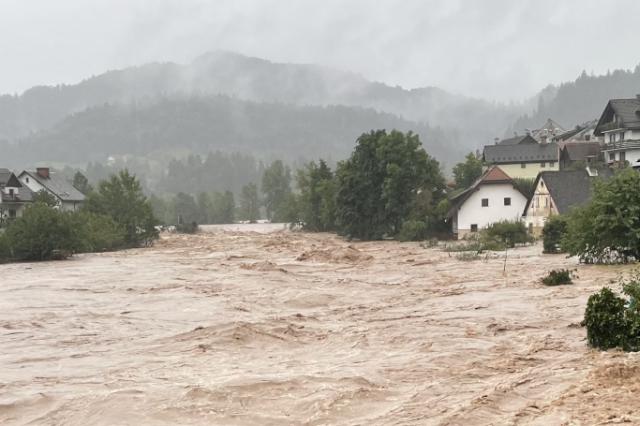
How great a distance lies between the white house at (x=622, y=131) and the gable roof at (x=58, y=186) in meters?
62.3

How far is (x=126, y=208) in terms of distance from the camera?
69.0 metres

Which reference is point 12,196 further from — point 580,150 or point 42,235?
point 580,150

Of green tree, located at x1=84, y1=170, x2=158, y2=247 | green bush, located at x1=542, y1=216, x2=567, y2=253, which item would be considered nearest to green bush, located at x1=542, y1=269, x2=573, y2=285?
green bush, located at x1=542, y1=216, x2=567, y2=253

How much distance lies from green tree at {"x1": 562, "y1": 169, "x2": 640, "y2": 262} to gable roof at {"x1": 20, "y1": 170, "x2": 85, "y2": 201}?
6489 centimetres

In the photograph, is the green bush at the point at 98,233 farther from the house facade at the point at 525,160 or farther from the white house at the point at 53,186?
the house facade at the point at 525,160

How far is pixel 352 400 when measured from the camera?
38.8ft

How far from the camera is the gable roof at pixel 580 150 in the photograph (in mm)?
80625

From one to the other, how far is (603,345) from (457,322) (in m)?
5.95

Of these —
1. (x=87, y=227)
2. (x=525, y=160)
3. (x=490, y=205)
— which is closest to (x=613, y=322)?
(x=87, y=227)

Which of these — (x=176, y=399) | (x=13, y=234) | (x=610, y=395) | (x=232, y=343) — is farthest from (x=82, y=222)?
(x=610, y=395)

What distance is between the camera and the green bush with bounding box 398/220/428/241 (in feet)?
204

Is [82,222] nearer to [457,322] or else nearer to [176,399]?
[457,322]

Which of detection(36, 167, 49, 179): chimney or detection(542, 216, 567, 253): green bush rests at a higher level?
detection(36, 167, 49, 179): chimney

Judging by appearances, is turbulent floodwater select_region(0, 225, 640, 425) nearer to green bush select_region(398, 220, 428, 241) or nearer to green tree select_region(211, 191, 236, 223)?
green bush select_region(398, 220, 428, 241)
